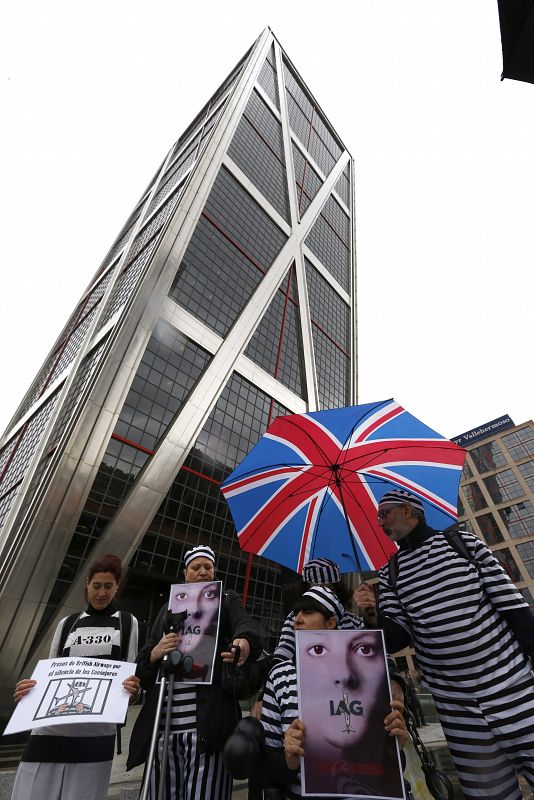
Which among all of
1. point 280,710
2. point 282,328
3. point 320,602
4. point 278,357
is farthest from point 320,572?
point 282,328

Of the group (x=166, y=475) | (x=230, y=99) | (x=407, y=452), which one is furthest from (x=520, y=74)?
(x=230, y=99)

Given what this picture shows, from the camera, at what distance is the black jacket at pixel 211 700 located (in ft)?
7.47

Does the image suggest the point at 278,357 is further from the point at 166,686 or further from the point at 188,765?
the point at 188,765

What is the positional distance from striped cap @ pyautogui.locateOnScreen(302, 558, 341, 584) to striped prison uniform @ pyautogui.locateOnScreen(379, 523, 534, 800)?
93 cm

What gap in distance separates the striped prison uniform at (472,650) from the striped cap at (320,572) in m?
0.93

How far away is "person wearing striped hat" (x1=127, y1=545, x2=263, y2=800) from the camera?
2.26 metres

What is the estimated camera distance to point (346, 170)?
45.4 m

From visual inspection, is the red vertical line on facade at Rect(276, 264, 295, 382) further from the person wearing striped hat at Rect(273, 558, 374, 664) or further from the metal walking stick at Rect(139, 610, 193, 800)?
the metal walking stick at Rect(139, 610, 193, 800)

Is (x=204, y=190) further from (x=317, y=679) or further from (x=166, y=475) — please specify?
(x=317, y=679)

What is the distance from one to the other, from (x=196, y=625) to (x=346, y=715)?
109 centimetres

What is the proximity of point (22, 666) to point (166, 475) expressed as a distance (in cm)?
661

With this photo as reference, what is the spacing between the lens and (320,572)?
11.6 ft

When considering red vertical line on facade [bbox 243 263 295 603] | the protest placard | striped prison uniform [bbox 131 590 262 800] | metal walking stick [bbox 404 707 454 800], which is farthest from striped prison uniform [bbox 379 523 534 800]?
red vertical line on facade [bbox 243 263 295 603]

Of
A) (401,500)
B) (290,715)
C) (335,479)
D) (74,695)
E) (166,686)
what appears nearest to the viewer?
(290,715)
